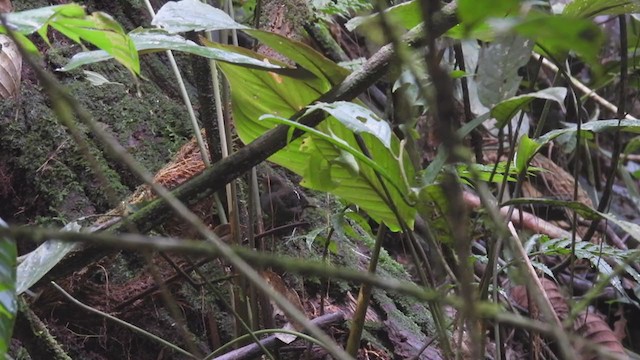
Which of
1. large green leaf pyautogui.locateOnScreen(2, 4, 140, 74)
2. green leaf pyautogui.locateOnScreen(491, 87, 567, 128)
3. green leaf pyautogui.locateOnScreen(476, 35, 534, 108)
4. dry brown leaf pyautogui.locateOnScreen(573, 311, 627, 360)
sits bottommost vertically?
dry brown leaf pyautogui.locateOnScreen(573, 311, 627, 360)

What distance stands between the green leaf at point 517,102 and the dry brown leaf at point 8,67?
2.83ft

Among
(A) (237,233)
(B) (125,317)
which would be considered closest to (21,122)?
(B) (125,317)

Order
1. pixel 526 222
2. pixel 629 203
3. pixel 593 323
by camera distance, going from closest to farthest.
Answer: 1. pixel 593 323
2. pixel 526 222
3. pixel 629 203

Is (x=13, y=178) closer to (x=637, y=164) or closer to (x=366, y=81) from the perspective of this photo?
(x=366, y=81)

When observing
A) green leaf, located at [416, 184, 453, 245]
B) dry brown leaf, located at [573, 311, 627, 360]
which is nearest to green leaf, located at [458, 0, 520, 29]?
green leaf, located at [416, 184, 453, 245]

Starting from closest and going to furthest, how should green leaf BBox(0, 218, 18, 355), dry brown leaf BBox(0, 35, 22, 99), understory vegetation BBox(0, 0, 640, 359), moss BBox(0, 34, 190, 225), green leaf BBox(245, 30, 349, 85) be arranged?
1. understory vegetation BBox(0, 0, 640, 359)
2. green leaf BBox(0, 218, 18, 355)
3. green leaf BBox(245, 30, 349, 85)
4. dry brown leaf BBox(0, 35, 22, 99)
5. moss BBox(0, 34, 190, 225)

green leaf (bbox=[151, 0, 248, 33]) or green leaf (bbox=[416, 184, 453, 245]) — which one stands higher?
green leaf (bbox=[151, 0, 248, 33])

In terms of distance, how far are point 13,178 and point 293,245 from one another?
0.65 meters

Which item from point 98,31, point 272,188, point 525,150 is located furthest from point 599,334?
point 98,31

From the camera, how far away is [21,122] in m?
1.44

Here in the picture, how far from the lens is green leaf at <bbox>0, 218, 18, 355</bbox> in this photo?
57cm

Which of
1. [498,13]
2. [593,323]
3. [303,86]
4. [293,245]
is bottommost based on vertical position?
[593,323]

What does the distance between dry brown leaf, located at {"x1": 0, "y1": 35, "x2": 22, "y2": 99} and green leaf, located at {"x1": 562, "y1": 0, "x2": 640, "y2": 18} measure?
983 mm

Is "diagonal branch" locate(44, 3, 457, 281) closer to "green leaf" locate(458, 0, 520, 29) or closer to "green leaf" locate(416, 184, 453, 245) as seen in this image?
"green leaf" locate(416, 184, 453, 245)
